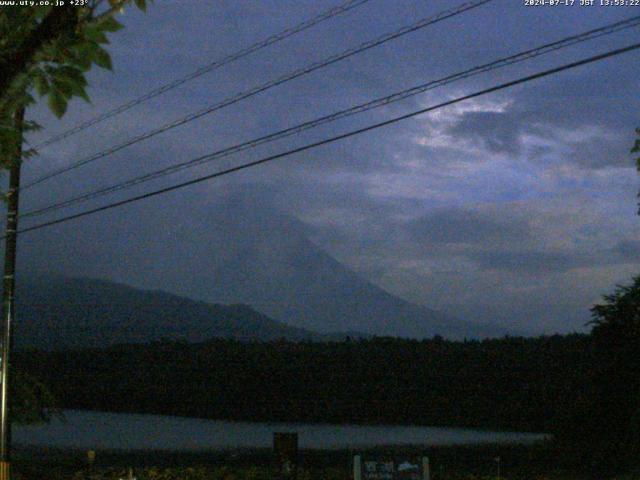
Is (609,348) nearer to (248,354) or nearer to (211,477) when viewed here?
(211,477)

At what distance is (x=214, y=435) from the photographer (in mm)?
39531

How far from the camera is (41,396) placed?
21.8 meters

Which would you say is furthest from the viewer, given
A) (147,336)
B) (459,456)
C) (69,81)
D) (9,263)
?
(147,336)

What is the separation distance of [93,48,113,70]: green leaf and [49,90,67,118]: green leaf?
0.27 m

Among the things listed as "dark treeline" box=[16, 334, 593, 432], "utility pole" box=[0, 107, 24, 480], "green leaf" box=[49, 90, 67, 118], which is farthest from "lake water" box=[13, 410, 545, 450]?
"green leaf" box=[49, 90, 67, 118]

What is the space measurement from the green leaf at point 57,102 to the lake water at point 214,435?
28803 mm

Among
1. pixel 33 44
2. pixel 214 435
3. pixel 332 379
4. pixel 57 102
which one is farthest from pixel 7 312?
pixel 332 379

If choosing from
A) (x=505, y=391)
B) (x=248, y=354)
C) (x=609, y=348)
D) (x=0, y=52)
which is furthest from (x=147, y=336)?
(x=0, y=52)

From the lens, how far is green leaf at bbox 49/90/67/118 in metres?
4.70

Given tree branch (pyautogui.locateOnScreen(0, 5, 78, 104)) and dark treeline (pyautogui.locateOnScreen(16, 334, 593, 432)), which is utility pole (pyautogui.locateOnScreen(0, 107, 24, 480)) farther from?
dark treeline (pyautogui.locateOnScreen(16, 334, 593, 432))

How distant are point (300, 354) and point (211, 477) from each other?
1311 inches

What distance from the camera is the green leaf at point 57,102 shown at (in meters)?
4.70

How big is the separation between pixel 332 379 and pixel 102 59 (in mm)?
46685

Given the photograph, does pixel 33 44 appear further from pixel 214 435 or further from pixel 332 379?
pixel 332 379
